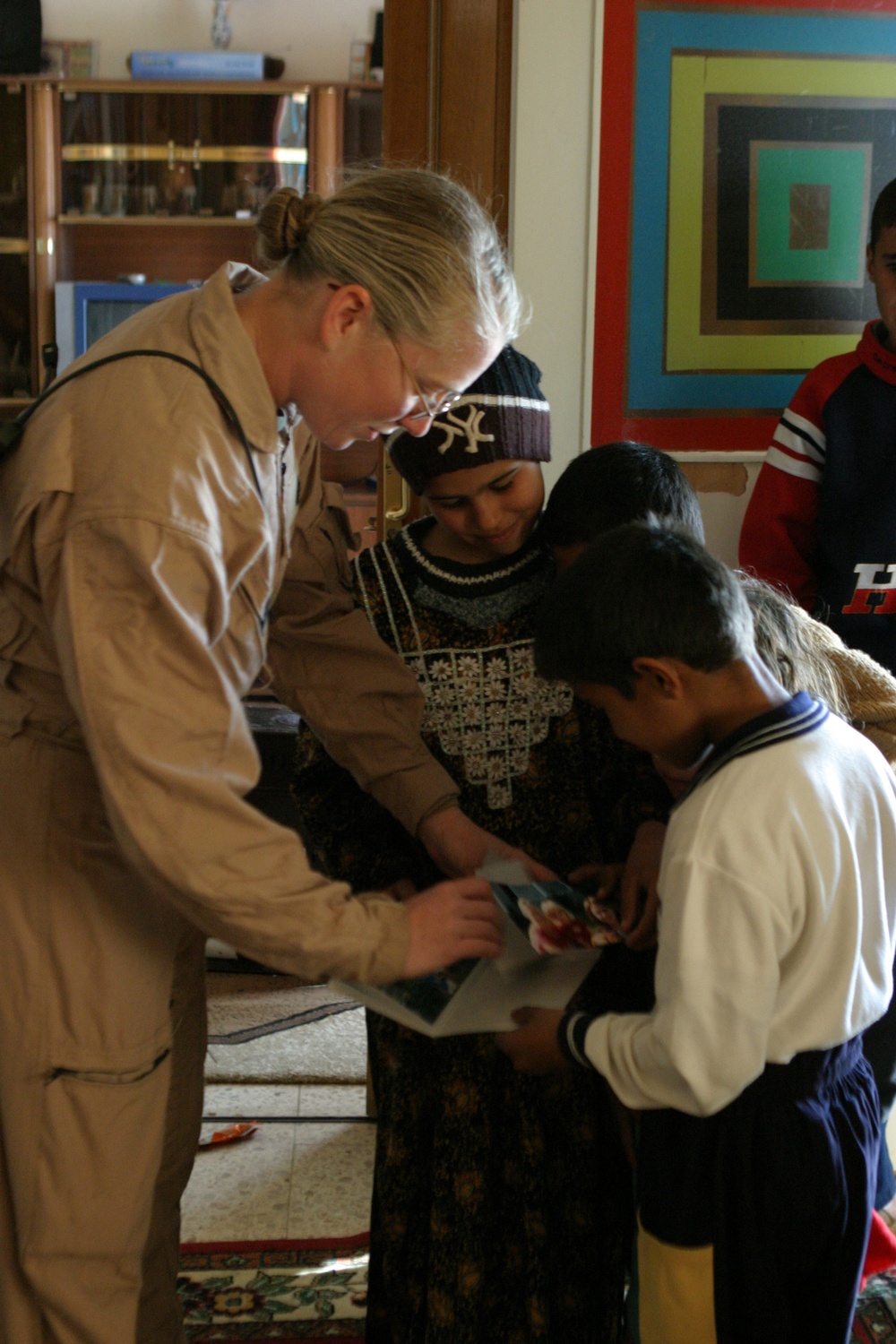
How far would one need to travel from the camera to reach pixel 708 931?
3.44 feet

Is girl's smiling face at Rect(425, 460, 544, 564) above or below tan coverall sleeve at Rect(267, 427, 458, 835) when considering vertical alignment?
above

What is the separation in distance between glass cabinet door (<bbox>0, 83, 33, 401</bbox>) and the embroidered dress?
164 inches

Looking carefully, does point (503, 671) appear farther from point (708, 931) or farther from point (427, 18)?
point (427, 18)

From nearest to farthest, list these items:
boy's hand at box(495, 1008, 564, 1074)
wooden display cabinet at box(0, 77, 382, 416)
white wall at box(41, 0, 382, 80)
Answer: boy's hand at box(495, 1008, 564, 1074)
wooden display cabinet at box(0, 77, 382, 416)
white wall at box(41, 0, 382, 80)

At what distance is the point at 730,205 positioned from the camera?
84.0 inches

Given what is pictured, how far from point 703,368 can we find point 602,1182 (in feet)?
4.65

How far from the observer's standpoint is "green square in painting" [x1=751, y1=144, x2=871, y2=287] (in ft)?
6.98

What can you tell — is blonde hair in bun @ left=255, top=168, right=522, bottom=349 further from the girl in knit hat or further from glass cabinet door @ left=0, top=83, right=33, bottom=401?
glass cabinet door @ left=0, top=83, right=33, bottom=401

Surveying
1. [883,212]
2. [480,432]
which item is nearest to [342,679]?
[480,432]

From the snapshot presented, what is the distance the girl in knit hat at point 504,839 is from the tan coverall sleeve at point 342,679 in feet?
0.24

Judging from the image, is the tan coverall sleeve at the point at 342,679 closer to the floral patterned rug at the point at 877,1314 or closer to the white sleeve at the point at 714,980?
the white sleeve at the point at 714,980

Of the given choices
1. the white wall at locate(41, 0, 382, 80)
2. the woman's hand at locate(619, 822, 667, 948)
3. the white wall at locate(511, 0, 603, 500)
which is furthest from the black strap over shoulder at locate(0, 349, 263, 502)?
the white wall at locate(41, 0, 382, 80)

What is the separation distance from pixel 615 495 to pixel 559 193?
928mm

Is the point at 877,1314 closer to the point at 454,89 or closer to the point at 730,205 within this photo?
the point at 730,205
